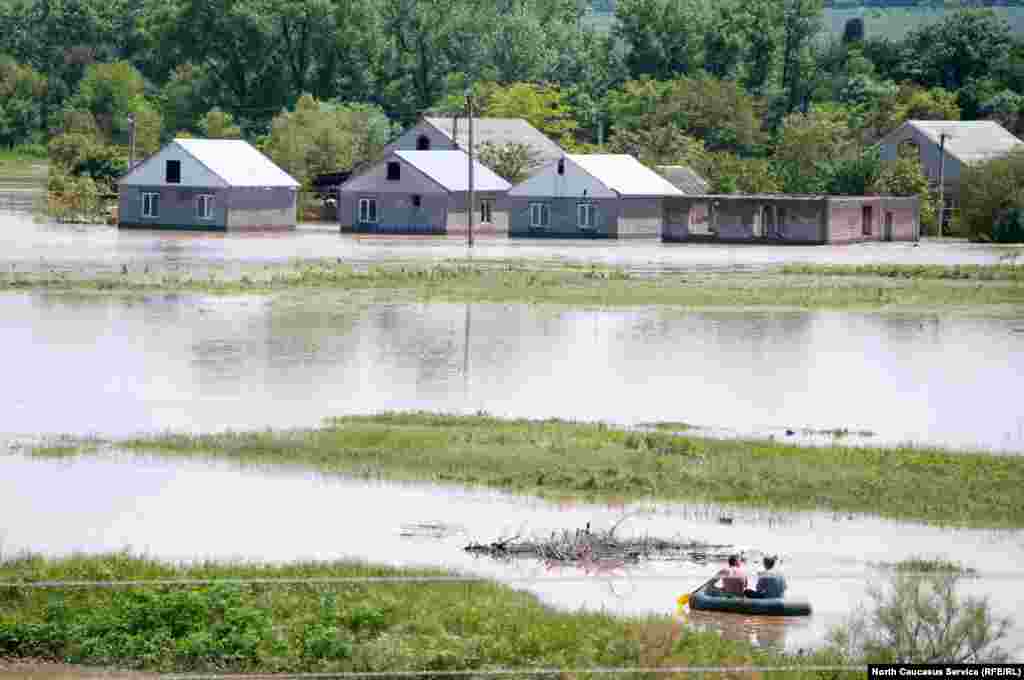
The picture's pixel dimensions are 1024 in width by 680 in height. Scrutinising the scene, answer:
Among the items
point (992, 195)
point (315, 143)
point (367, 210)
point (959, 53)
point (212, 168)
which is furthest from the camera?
point (959, 53)

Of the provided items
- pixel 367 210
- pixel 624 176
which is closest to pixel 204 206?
pixel 367 210

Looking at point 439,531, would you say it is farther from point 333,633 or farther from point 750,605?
point 333,633

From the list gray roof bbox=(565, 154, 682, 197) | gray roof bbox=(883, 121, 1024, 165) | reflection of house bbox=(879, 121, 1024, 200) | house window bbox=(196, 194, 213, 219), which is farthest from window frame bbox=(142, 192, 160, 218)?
gray roof bbox=(883, 121, 1024, 165)

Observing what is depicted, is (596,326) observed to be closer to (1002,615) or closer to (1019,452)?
(1019,452)

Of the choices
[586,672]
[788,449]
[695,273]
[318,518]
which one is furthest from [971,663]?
[695,273]

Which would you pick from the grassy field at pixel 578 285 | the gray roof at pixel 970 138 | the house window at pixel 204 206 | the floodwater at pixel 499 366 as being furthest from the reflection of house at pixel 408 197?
the floodwater at pixel 499 366

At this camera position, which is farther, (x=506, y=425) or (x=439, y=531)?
(x=506, y=425)

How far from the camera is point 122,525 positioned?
20.8 meters

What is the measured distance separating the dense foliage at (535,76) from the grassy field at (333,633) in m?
95.1

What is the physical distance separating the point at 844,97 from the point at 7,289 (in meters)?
90.6

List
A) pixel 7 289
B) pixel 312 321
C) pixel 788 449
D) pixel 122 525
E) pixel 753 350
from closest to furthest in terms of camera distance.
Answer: pixel 122 525
pixel 788 449
pixel 753 350
pixel 312 321
pixel 7 289

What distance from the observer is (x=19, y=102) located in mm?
152375

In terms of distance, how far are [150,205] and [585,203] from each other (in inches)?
706

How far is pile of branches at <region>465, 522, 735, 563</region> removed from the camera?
1923 centimetres
